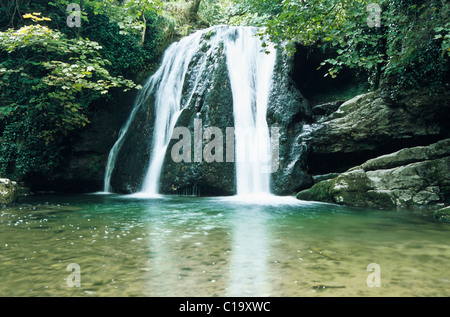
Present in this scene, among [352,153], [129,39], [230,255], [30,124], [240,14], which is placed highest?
[240,14]

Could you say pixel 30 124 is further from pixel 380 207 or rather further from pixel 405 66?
Result: pixel 405 66

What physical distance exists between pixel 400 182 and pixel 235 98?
533cm

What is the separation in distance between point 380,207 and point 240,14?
15550 mm

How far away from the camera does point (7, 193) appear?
6.94 meters

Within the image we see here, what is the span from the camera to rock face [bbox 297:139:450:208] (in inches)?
257

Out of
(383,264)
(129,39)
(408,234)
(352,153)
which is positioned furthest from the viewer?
(129,39)

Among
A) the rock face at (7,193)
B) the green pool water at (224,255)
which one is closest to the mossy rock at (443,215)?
the green pool water at (224,255)

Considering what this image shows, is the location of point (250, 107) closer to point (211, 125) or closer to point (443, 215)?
point (211, 125)

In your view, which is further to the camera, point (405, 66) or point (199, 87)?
point (199, 87)

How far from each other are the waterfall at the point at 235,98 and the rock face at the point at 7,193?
3530mm

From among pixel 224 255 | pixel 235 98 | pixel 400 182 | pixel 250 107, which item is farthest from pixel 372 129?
pixel 224 255

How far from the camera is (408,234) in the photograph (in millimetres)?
4070

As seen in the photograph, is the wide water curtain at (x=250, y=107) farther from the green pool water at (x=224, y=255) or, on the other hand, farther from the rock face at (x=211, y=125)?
the green pool water at (x=224, y=255)

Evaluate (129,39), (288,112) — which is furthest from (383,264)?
(129,39)
